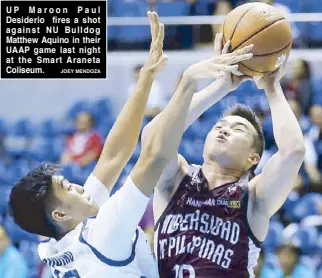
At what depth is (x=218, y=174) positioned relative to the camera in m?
A: 3.79

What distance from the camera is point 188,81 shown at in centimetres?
326

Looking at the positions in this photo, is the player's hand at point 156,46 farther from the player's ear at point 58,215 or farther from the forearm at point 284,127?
the player's ear at point 58,215

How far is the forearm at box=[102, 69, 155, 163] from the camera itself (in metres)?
3.86

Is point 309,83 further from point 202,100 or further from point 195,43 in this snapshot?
point 202,100

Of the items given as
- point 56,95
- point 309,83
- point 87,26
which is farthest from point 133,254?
point 56,95

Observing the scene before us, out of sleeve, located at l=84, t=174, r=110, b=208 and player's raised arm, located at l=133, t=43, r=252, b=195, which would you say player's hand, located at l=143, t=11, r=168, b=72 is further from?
sleeve, located at l=84, t=174, r=110, b=208

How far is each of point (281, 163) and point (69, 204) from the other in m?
0.84

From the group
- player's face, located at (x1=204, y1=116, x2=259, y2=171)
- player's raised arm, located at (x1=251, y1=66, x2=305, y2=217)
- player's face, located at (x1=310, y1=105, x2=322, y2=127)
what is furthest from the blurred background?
player's raised arm, located at (x1=251, y1=66, x2=305, y2=217)

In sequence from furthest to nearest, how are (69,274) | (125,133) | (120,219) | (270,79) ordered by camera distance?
(125,133), (270,79), (69,274), (120,219)

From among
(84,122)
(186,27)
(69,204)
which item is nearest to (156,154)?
(69,204)

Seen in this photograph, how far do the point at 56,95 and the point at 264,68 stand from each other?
5.83 m

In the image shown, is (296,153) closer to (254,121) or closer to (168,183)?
(254,121)

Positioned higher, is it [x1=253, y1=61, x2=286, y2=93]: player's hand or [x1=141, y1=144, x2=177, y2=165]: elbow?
[x1=253, y1=61, x2=286, y2=93]: player's hand

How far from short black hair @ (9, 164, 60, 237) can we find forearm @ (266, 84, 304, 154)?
0.92 m
